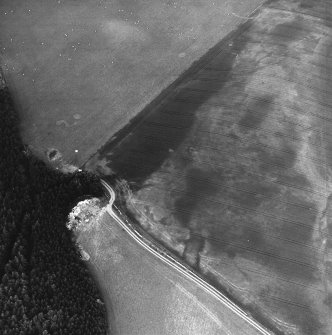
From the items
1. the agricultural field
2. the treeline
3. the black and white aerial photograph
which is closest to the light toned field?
the black and white aerial photograph

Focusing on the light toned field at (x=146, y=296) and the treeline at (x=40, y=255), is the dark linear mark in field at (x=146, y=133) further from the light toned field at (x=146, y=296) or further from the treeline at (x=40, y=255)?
the light toned field at (x=146, y=296)

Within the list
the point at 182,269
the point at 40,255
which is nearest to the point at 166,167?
the point at 182,269

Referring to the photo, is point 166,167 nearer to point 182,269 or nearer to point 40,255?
point 182,269

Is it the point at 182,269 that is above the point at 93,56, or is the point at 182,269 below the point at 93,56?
below

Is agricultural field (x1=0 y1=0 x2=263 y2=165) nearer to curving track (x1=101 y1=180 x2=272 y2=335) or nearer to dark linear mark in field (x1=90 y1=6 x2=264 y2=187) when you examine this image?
dark linear mark in field (x1=90 y1=6 x2=264 y2=187)


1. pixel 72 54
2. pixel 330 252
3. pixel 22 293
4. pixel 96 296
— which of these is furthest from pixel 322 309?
pixel 72 54

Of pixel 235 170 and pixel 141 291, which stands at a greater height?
pixel 235 170

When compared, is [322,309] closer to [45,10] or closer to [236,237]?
[236,237]
